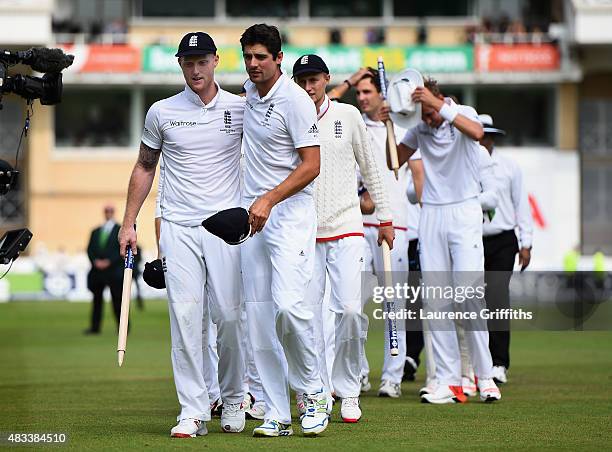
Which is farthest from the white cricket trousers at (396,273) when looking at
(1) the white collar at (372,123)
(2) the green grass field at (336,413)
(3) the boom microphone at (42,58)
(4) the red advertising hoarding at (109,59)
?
(4) the red advertising hoarding at (109,59)

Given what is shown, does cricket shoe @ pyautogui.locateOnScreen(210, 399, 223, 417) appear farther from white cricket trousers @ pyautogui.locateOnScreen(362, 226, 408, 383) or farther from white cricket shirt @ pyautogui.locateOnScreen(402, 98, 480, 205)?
white cricket shirt @ pyautogui.locateOnScreen(402, 98, 480, 205)

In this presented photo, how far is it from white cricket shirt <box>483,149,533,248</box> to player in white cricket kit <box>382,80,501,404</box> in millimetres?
2439

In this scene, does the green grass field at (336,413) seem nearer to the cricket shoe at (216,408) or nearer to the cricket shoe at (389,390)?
the cricket shoe at (389,390)

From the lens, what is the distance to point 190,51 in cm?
970

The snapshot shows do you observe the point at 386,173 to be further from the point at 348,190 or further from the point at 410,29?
the point at 410,29

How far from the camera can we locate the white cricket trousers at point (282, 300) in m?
9.50

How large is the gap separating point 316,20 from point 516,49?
25.3 feet

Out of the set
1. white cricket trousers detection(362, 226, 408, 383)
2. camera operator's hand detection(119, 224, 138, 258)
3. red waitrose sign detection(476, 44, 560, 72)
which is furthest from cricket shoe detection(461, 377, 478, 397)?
red waitrose sign detection(476, 44, 560, 72)

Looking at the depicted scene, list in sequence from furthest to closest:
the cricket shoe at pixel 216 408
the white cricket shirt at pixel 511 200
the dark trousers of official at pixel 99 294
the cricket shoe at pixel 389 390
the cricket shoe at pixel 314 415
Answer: the dark trousers of official at pixel 99 294, the white cricket shirt at pixel 511 200, the cricket shoe at pixel 389 390, the cricket shoe at pixel 216 408, the cricket shoe at pixel 314 415

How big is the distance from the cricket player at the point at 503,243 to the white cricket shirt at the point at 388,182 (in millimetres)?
1137

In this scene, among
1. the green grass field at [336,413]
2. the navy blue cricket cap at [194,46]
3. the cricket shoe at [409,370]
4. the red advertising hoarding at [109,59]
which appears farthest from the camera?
the red advertising hoarding at [109,59]

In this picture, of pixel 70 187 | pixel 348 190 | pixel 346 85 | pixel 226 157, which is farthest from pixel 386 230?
pixel 70 187

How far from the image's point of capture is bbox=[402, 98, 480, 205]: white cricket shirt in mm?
12406

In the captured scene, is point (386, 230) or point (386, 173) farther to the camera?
point (386, 173)
